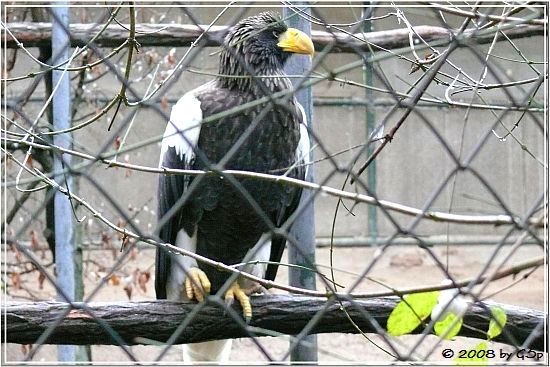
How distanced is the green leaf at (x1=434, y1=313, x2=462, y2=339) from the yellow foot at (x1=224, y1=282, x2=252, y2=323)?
3.69 feet

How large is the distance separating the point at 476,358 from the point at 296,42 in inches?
70.8

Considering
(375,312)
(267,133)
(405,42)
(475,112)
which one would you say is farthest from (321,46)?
(475,112)

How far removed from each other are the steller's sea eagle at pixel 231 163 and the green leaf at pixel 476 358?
131 cm

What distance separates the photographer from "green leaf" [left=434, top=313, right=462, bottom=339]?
1243 mm

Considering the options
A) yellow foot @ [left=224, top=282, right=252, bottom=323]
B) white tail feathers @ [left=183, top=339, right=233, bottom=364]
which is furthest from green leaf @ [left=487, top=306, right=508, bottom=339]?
white tail feathers @ [left=183, top=339, right=233, bottom=364]

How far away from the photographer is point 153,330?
214cm

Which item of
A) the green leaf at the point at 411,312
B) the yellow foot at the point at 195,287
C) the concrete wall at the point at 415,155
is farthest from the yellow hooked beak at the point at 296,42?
the concrete wall at the point at 415,155

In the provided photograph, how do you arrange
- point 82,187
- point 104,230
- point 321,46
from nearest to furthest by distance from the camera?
point 321,46 → point 104,230 → point 82,187

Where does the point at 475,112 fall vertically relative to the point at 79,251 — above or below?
above

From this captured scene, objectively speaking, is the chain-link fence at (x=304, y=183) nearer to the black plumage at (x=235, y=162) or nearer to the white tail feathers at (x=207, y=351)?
the black plumage at (x=235, y=162)

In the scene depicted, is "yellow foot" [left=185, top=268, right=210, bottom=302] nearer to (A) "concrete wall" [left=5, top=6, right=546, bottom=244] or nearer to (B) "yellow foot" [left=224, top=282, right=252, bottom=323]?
(B) "yellow foot" [left=224, top=282, right=252, bottom=323]

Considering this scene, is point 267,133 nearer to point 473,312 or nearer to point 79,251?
point 473,312

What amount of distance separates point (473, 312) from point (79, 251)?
246 cm

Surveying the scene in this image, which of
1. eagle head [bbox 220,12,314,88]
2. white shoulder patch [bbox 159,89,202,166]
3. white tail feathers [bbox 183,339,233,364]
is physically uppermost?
eagle head [bbox 220,12,314,88]
